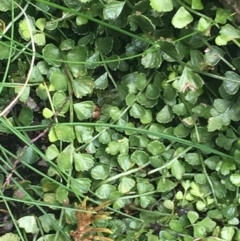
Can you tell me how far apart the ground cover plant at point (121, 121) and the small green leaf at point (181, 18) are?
2 cm

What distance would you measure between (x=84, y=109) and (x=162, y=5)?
9.3 inches

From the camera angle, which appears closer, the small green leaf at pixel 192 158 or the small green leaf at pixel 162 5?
the small green leaf at pixel 162 5

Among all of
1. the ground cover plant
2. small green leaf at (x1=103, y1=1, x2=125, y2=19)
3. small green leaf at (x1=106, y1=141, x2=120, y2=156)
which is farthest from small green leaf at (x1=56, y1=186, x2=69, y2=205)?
small green leaf at (x1=103, y1=1, x2=125, y2=19)

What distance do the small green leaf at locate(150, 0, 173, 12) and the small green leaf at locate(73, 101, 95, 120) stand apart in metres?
0.22

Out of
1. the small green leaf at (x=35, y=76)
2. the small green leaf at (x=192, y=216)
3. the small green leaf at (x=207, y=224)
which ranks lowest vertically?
the small green leaf at (x=207, y=224)

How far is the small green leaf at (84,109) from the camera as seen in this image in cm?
86

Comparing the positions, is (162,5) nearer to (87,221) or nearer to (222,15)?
(222,15)

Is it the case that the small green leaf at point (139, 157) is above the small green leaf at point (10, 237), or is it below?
above

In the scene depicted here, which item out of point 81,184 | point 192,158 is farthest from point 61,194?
point 192,158

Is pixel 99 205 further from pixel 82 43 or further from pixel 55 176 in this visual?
pixel 82 43

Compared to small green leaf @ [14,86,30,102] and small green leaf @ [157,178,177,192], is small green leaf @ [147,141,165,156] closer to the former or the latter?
small green leaf @ [157,178,177,192]

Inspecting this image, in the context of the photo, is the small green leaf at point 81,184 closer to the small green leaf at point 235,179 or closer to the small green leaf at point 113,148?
the small green leaf at point 113,148

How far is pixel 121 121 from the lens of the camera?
2.87ft

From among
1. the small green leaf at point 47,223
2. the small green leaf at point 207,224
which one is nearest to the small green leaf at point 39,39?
the small green leaf at point 47,223
